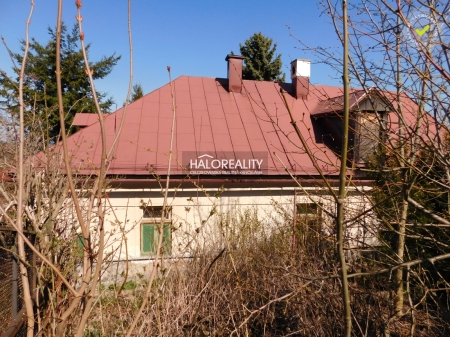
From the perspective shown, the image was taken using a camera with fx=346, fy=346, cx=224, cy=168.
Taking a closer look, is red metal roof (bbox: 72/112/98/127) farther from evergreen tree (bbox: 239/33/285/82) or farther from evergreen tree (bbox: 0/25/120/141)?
evergreen tree (bbox: 239/33/285/82)

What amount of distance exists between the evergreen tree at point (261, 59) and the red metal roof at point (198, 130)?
47.8ft

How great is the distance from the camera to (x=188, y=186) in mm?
7965

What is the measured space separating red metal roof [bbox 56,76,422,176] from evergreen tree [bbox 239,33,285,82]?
1456cm

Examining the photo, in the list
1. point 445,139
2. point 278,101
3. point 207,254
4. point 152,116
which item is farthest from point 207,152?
point 445,139

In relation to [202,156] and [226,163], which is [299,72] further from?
Answer: [202,156]

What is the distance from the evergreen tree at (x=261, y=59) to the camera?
81.6 feet

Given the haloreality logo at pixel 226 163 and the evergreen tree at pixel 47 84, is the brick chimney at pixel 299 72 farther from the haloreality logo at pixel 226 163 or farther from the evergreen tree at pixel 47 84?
the evergreen tree at pixel 47 84

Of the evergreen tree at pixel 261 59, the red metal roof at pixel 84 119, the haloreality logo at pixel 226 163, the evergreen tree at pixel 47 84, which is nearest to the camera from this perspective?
the evergreen tree at pixel 47 84

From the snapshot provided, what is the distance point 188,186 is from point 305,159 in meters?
3.05

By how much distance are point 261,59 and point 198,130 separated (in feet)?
58.2

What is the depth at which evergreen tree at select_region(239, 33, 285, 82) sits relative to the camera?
979 inches

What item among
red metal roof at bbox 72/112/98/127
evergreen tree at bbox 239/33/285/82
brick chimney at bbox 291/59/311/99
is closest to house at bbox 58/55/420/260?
red metal roof at bbox 72/112/98/127

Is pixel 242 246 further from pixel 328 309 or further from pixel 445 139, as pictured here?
pixel 445 139

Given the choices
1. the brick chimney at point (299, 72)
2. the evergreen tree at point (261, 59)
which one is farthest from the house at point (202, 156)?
the evergreen tree at point (261, 59)
